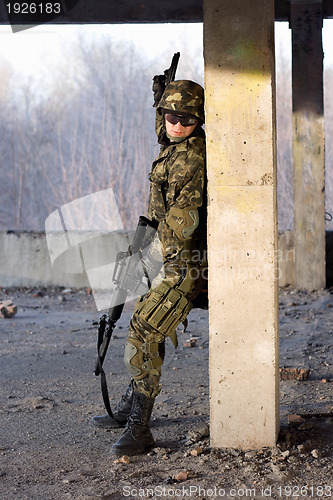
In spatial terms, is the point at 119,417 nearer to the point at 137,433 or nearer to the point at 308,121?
the point at 137,433

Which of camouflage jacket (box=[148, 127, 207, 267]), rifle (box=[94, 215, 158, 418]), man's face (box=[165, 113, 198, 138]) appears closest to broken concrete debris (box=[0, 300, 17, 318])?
rifle (box=[94, 215, 158, 418])

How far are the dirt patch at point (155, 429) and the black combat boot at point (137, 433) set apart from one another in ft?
0.20

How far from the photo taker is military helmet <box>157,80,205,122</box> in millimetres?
3402

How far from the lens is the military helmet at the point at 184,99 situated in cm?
340

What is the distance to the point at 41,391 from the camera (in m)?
4.82

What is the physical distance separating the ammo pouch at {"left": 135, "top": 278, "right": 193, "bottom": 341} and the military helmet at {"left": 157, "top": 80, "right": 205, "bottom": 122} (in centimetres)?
88

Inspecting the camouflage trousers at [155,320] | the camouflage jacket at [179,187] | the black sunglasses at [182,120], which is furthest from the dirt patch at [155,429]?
the black sunglasses at [182,120]

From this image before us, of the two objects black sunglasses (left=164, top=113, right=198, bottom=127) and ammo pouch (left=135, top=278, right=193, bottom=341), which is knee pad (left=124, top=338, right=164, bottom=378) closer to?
ammo pouch (left=135, top=278, right=193, bottom=341)

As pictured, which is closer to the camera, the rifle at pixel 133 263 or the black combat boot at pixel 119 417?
the rifle at pixel 133 263

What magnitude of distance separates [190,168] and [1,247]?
6.37m

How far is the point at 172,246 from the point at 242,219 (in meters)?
0.43

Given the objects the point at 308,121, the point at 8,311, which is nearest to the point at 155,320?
the point at 8,311

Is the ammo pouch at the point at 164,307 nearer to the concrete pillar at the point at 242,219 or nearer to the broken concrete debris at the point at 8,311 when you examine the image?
the concrete pillar at the point at 242,219

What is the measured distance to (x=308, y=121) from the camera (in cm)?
800
